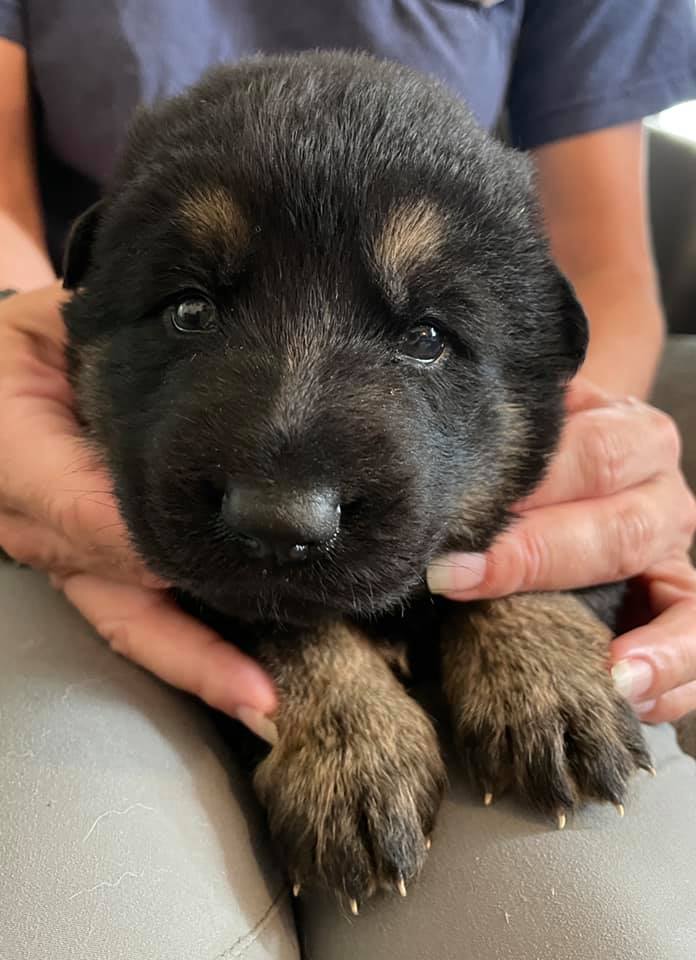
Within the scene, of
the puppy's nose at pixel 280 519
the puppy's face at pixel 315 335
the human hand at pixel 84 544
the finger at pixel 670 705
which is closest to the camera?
the puppy's nose at pixel 280 519

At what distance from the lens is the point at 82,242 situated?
4.96 ft

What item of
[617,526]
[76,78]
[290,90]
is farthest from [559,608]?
[76,78]

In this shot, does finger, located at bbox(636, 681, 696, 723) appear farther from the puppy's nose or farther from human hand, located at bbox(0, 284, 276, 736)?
the puppy's nose

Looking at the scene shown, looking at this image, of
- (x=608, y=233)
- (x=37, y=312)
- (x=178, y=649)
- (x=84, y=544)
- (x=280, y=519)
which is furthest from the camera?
(x=608, y=233)

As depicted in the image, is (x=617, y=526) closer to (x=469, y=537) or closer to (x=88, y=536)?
(x=469, y=537)

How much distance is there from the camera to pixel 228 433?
1.09 m

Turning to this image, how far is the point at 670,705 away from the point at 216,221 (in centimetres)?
120

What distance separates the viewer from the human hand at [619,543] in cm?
144

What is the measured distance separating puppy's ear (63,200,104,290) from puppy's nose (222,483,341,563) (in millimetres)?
717

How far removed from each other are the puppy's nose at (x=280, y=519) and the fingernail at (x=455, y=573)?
0.42 metres

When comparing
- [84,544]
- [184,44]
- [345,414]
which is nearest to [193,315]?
[345,414]

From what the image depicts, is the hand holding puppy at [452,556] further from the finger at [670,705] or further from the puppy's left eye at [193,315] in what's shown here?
the puppy's left eye at [193,315]

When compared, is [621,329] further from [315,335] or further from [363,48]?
[315,335]

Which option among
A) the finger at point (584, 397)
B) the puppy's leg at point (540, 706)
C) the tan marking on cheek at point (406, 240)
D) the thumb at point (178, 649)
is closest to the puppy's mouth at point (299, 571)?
the thumb at point (178, 649)
